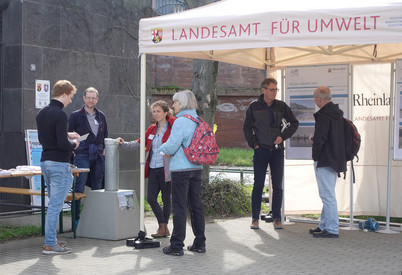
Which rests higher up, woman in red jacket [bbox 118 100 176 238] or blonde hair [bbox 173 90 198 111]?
blonde hair [bbox 173 90 198 111]

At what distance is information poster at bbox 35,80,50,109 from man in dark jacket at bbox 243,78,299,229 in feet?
11.0

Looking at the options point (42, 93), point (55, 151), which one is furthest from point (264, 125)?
point (42, 93)

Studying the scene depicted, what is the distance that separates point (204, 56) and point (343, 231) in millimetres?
3077

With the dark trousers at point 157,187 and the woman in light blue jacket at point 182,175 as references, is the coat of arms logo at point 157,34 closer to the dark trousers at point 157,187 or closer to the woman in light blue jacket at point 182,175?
the woman in light blue jacket at point 182,175

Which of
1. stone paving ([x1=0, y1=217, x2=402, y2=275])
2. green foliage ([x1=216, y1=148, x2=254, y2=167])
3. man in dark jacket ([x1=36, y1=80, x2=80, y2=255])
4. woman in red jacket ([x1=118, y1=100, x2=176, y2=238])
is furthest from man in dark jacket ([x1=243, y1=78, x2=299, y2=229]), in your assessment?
green foliage ([x1=216, y1=148, x2=254, y2=167])

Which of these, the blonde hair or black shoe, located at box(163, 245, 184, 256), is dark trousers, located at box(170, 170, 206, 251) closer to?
black shoe, located at box(163, 245, 184, 256)

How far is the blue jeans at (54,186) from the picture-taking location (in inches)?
303

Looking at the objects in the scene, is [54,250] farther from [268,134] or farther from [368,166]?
[368,166]

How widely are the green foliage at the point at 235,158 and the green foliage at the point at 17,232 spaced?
55.4ft

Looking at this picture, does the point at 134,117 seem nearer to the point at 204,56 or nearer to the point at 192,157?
the point at 204,56

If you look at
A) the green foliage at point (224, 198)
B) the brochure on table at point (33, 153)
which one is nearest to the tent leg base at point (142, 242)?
the brochure on table at point (33, 153)

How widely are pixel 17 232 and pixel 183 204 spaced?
2716mm

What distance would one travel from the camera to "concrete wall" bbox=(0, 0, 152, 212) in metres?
10.8

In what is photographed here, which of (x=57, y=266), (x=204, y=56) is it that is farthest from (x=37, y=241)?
(x=204, y=56)
